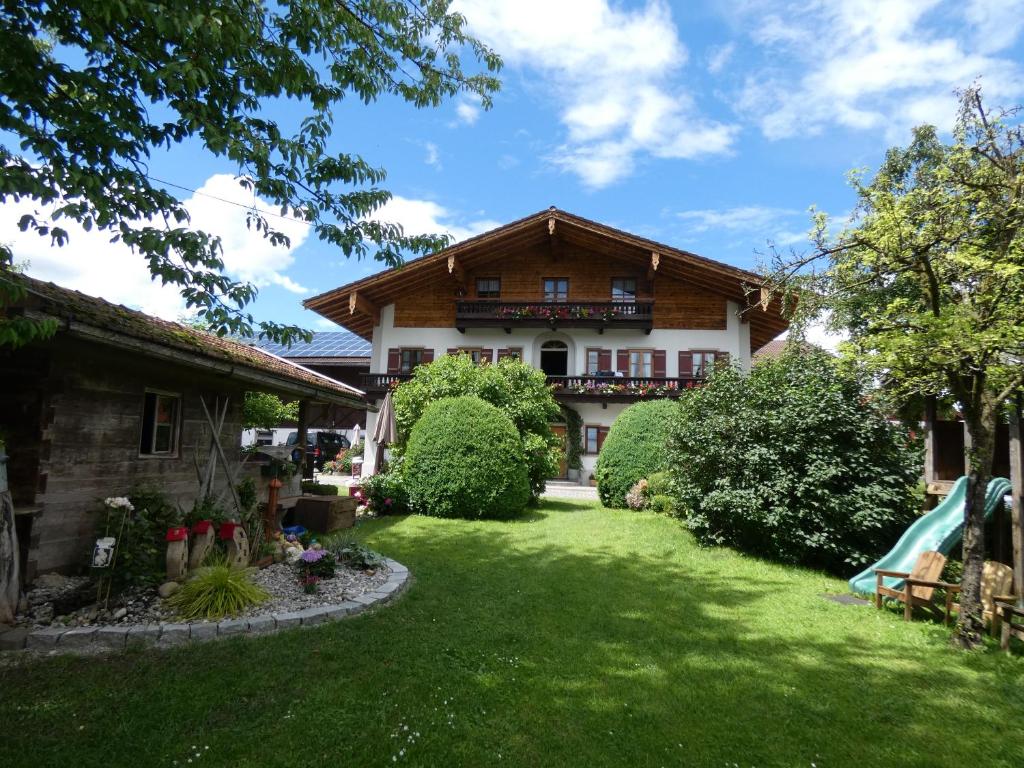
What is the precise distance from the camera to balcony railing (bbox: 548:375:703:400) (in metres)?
23.8

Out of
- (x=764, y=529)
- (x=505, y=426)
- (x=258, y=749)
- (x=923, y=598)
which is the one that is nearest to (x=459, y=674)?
(x=258, y=749)

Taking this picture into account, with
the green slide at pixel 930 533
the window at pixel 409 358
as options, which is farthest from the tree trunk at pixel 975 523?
the window at pixel 409 358

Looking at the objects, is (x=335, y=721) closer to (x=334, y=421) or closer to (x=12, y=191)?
(x=12, y=191)

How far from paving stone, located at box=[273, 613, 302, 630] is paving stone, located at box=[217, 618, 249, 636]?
257mm

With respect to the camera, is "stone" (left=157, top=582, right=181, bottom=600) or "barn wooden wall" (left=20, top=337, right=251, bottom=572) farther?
"barn wooden wall" (left=20, top=337, right=251, bottom=572)

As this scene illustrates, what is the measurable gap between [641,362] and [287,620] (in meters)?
21.6

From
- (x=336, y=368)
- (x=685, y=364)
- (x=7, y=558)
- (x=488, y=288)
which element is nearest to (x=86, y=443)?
(x=7, y=558)

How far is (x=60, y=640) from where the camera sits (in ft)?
14.3

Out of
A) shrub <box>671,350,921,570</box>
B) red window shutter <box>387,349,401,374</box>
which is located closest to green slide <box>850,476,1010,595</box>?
shrub <box>671,350,921,570</box>

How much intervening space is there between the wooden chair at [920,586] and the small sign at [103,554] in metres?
7.87

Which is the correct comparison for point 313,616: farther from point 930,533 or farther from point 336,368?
point 336,368

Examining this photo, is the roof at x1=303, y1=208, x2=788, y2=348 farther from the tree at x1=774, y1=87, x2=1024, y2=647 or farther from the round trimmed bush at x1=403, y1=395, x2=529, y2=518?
the tree at x1=774, y1=87, x2=1024, y2=647

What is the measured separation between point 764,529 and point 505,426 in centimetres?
584

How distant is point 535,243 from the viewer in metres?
25.5
